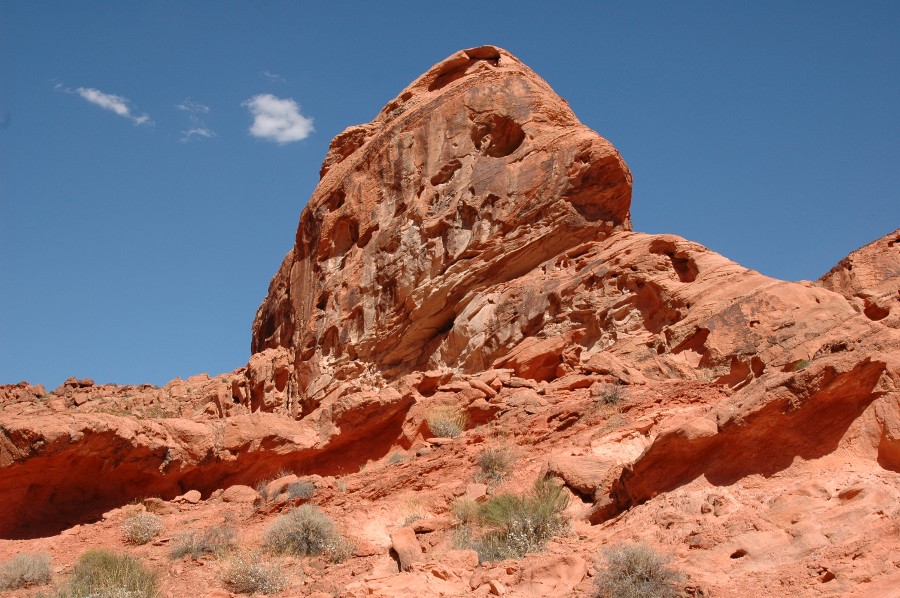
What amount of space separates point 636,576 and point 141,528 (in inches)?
355

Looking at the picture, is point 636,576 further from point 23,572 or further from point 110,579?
point 23,572

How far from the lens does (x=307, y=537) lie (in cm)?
1207

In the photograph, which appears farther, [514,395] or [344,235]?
[344,235]

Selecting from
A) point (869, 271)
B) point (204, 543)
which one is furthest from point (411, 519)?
point (869, 271)

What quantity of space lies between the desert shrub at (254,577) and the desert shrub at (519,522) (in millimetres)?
2352

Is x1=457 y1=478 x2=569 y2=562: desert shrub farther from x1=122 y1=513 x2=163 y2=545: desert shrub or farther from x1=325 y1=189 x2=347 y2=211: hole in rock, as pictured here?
x1=325 y1=189 x2=347 y2=211: hole in rock

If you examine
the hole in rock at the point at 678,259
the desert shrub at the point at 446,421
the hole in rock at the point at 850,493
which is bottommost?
the hole in rock at the point at 850,493

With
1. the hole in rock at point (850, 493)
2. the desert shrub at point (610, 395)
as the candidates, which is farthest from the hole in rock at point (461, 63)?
the hole in rock at point (850, 493)

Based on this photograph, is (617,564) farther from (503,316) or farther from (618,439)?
(503,316)

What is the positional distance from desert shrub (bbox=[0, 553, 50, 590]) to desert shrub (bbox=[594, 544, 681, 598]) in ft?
26.5

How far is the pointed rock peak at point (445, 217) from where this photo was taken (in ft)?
68.8

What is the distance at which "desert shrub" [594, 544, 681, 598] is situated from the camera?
23.9ft

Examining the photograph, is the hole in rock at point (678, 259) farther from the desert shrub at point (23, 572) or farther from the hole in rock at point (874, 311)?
the desert shrub at point (23, 572)

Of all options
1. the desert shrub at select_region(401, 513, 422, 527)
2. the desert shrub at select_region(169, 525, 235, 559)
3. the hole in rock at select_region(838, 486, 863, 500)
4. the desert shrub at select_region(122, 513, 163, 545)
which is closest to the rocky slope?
the hole in rock at select_region(838, 486, 863, 500)
